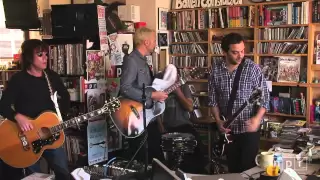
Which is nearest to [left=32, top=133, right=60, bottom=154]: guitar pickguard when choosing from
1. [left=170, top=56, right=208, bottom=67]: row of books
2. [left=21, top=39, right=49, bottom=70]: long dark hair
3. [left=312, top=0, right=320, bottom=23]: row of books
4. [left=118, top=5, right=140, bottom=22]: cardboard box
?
[left=21, top=39, right=49, bottom=70]: long dark hair

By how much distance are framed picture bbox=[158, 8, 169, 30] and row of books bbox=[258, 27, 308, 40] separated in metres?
1.31

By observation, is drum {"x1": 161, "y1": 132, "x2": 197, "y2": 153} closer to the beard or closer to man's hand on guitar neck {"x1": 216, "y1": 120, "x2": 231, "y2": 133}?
man's hand on guitar neck {"x1": 216, "y1": 120, "x2": 231, "y2": 133}

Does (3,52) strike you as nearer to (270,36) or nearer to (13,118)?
(13,118)

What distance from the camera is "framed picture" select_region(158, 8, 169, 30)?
17.3ft

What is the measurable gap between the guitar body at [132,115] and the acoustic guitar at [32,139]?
63cm

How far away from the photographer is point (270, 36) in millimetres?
4777

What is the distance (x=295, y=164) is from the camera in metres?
2.29

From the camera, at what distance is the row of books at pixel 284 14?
4500 mm

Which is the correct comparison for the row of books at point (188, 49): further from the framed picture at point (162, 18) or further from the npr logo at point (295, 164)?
the npr logo at point (295, 164)

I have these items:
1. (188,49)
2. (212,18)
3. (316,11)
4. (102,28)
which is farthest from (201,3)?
(102,28)

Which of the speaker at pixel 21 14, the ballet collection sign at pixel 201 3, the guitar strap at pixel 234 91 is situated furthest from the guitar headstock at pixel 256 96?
the speaker at pixel 21 14

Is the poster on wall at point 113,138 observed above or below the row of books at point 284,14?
below

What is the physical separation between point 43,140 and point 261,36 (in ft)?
9.57

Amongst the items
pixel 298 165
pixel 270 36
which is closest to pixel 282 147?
pixel 298 165
